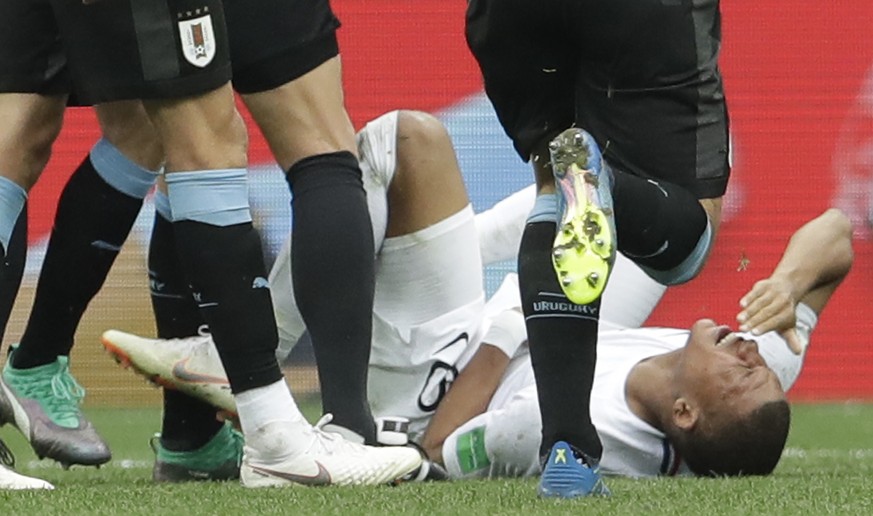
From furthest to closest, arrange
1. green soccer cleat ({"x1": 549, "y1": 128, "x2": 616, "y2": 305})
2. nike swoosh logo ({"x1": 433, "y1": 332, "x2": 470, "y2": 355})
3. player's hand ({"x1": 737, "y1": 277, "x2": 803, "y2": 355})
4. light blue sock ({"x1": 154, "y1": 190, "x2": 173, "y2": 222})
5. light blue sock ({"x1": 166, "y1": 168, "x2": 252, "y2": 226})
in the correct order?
1. nike swoosh logo ({"x1": 433, "y1": 332, "x2": 470, "y2": 355})
2. light blue sock ({"x1": 154, "y1": 190, "x2": 173, "y2": 222})
3. player's hand ({"x1": 737, "y1": 277, "x2": 803, "y2": 355})
4. light blue sock ({"x1": 166, "y1": 168, "x2": 252, "y2": 226})
5. green soccer cleat ({"x1": 549, "y1": 128, "x2": 616, "y2": 305})

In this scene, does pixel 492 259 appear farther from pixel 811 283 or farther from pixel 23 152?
pixel 23 152

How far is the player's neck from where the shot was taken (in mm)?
3332

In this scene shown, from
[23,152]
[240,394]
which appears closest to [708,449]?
[240,394]

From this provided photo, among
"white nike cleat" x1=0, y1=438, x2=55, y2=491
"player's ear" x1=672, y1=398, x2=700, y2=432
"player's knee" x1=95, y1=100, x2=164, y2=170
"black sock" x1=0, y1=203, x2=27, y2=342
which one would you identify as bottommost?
"player's ear" x1=672, y1=398, x2=700, y2=432

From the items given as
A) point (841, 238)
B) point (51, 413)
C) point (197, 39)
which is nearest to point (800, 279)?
point (841, 238)

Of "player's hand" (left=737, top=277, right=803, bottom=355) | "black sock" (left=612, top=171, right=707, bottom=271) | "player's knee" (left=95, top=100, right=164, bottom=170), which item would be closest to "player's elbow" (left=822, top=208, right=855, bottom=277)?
"player's hand" (left=737, top=277, right=803, bottom=355)

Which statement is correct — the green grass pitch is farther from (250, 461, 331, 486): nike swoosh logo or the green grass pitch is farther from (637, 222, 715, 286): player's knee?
(637, 222, 715, 286): player's knee

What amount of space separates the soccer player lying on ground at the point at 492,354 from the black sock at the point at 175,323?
16 cm

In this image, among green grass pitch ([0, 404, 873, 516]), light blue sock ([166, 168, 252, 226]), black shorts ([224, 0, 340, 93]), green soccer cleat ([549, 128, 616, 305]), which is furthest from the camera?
black shorts ([224, 0, 340, 93])

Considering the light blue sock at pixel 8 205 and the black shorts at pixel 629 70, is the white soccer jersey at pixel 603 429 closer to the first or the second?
the black shorts at pixel 629 70

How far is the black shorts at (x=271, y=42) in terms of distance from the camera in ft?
10.2

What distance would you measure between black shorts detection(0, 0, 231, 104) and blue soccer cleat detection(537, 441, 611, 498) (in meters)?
0.78

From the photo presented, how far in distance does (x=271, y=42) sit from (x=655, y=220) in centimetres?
77

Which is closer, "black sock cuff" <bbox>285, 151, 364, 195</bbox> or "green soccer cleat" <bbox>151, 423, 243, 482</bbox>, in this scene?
"black sock cuff" <bbox>285, 151, 364, 195</bbox>
